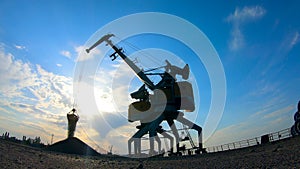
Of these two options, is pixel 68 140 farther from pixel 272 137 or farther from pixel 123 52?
pixel 272 137

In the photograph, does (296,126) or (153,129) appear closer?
(296,126)

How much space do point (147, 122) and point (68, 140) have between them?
1126cm

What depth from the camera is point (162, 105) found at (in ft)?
107

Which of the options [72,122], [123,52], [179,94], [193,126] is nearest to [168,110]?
[179,94]

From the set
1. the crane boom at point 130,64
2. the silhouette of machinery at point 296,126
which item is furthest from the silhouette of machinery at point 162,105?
the silhouette of machinery at point 296,126

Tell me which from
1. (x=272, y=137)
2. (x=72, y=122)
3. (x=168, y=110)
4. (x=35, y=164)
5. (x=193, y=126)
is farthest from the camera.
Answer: (x=72, y=122)

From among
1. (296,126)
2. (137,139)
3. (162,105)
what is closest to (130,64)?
(162,105)

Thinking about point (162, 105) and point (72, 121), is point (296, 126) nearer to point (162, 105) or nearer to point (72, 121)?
point (162, 105)

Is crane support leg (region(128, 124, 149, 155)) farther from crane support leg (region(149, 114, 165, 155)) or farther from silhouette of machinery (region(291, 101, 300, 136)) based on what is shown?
silhouette of machinery (region(291, 101, 300, 136))

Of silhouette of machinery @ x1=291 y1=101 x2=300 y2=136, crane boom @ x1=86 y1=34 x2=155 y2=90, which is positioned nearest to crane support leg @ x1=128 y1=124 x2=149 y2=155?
crane boom @ x1=86 y1=34 x2=155 y2=90

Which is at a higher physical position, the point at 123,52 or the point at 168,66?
the point at 123,52

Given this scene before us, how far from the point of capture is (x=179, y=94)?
3322 cm

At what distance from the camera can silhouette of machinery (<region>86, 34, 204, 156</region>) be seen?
31.9 metres

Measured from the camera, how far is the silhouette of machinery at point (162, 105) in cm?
3189
